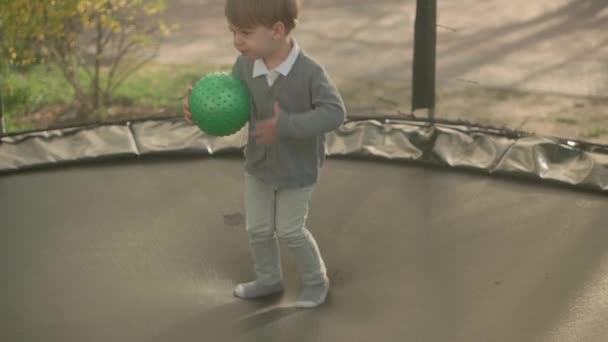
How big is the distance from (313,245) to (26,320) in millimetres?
741

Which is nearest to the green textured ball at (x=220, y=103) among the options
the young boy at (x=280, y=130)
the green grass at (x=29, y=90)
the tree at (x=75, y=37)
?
the young boy at (x=280, y=130)

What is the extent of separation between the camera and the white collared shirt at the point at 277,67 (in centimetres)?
184

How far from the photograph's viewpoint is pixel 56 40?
3.73 metres

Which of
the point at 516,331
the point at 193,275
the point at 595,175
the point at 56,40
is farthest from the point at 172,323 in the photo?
the point at 56,40

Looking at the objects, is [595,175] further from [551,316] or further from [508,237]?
[551,316]

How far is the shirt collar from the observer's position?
184 centimetres

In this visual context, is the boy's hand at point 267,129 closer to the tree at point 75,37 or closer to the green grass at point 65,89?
the tree at point 75,37

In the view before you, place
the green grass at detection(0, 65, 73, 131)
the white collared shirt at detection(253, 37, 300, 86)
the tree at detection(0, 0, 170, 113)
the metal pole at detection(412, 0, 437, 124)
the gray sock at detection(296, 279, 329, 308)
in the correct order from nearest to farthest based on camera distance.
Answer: the white collared shirt at detection(253, 37, 300, 86), the gray sock at detection(296, 279, 329, 308), the metal pole at detection(412, 0, 437, 124), the tree at detection(0, 0, 170, 113), the green grass at detection(0, 65, 73, 131)

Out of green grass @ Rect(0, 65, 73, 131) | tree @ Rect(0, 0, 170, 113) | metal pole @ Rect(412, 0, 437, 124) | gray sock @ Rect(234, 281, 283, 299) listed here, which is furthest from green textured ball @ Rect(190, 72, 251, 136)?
green grass @ Rect(0, 65, 73, 131)

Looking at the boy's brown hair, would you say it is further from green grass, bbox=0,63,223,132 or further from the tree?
green grass, bbox=0,63,223,132

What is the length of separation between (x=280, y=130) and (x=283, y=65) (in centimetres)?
16

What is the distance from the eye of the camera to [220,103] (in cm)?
188

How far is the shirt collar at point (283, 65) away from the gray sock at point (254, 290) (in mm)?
577

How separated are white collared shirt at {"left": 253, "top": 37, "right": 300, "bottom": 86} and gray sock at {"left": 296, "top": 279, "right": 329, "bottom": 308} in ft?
1.81
